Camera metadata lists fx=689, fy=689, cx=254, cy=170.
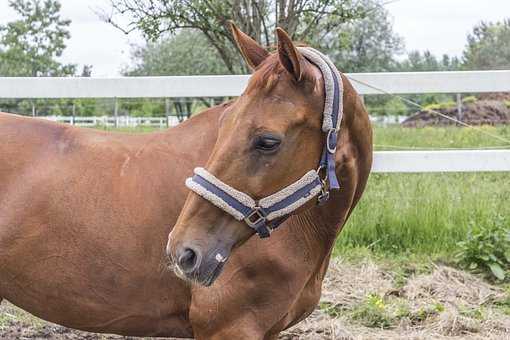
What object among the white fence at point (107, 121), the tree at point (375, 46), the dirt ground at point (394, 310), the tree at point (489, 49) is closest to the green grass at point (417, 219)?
the dirt ground at point (394, 310)

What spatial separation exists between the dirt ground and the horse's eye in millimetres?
2351

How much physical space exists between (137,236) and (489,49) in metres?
41.6

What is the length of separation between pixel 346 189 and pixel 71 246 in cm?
117

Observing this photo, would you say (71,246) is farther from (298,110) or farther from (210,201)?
(298,110)

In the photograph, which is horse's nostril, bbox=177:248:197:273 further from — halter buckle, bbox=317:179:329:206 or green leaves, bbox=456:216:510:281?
green leaves, bbox=456:216:510:281

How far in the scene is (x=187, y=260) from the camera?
2.26 meters

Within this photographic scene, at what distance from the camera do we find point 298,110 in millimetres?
2414

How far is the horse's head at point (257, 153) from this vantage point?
229 cm

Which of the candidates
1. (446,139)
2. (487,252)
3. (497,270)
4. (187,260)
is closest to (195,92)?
(487,252)

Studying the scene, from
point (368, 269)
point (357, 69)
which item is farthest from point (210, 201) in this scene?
point (357, 69)

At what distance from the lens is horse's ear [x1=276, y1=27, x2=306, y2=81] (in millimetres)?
2310

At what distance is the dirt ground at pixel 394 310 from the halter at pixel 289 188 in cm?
216

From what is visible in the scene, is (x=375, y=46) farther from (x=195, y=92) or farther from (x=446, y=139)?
(x=195, y=92)

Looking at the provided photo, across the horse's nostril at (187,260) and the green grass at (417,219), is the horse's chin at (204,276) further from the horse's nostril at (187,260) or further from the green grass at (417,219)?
the green grass at (417,219)
